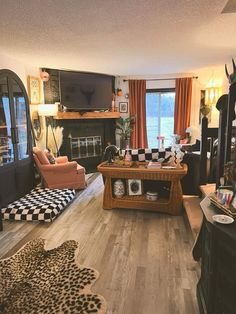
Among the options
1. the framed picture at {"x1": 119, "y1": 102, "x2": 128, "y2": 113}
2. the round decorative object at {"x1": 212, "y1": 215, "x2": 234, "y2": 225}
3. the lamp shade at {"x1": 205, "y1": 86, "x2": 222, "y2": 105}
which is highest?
the lamp shade at {"x1": 205, "y1": 86, "x2": 222, "y2": 105}

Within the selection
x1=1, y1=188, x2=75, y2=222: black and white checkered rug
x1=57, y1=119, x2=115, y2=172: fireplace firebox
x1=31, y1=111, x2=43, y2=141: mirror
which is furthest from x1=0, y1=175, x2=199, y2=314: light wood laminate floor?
x1=57, y1=119, x2=115, y2=172: fireplace firebox

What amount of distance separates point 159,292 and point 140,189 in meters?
1.69

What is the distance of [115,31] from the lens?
2.75 metres

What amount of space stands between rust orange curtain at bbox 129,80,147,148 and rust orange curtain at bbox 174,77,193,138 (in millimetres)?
871

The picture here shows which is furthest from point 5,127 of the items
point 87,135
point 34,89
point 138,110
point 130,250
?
point 138,110

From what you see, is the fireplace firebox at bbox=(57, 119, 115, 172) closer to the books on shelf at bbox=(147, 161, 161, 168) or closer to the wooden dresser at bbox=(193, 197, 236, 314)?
the books on shelf at bbox=(147, 161, 161, 168)

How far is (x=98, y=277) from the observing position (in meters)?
2.04

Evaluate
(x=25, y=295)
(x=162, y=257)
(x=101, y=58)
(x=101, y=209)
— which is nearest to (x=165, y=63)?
(x=101, y=58)

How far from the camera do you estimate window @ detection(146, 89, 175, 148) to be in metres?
6.40

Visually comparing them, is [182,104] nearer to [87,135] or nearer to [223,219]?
[87,135]

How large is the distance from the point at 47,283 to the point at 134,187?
1.82 meters

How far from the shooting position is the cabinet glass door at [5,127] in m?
3.56

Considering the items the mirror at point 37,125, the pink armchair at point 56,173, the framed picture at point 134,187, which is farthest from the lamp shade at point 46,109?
the framed picture at point 134,187

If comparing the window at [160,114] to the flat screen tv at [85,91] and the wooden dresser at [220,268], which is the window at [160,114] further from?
the wooden dresser at [220,268]
